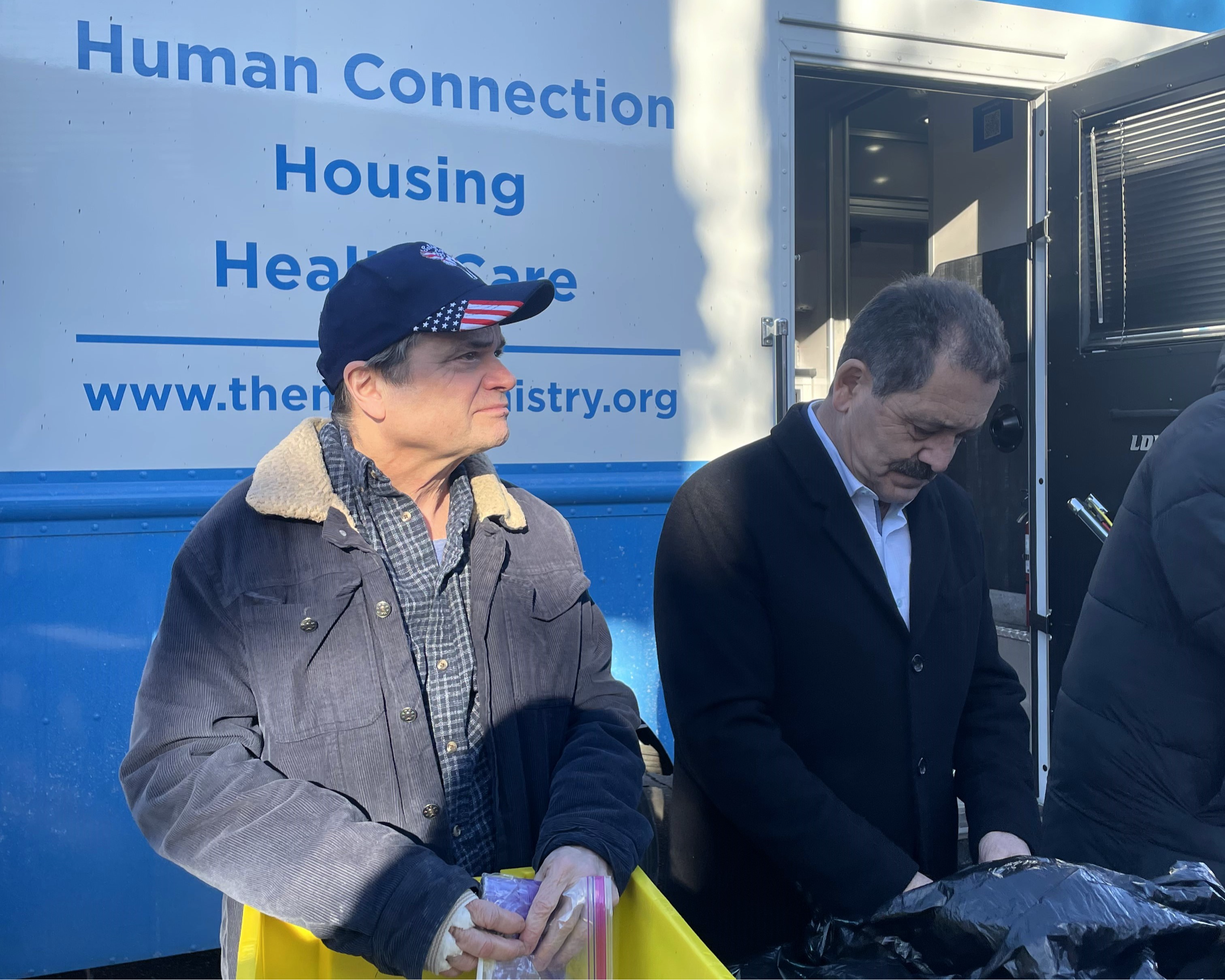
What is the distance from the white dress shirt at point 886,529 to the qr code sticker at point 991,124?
2989mm

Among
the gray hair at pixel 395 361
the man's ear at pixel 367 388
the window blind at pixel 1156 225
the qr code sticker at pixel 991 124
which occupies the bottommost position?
the man's ear at pixel 367 388

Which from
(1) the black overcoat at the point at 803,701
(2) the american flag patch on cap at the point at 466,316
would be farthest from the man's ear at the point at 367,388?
(1) the black overcoat at the point at 803,701

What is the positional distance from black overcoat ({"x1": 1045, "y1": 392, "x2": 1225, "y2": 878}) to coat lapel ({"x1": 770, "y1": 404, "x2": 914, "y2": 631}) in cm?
49

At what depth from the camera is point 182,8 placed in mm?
2346

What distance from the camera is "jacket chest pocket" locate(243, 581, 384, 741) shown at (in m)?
1.38

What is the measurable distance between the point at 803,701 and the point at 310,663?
2.64 feet

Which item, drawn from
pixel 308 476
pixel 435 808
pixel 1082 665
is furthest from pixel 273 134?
pixel 1082 665

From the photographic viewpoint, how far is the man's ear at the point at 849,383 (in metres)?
1.76

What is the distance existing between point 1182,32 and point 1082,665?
8.46ft

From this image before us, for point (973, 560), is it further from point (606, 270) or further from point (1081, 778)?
point (606, 270)

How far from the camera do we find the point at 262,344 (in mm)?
2451

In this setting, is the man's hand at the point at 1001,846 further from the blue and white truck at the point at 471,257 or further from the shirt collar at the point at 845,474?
the blue and white truck at the point at 471,257

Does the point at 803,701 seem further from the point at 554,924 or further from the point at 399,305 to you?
the point at 399,305

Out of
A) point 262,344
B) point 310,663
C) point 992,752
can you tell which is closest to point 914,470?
point 992,752
